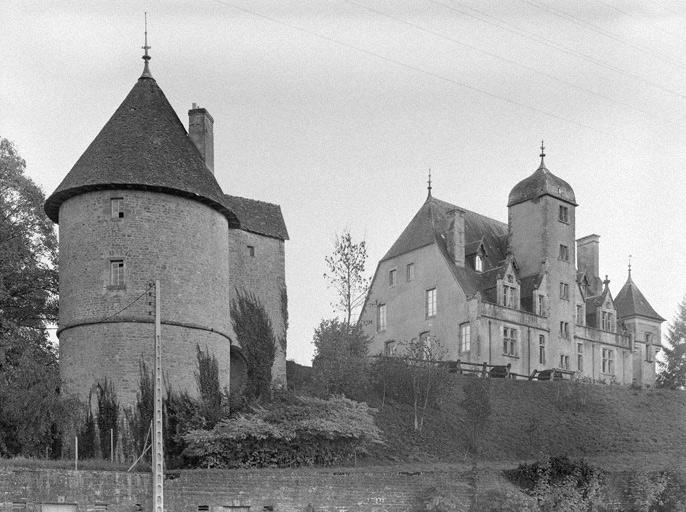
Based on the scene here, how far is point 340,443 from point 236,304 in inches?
380

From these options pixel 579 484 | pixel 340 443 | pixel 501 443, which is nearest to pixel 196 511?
pixel 340 443

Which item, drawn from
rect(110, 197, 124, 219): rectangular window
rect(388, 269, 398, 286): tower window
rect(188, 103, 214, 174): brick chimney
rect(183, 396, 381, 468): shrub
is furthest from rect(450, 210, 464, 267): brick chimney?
rect(110, 197, 124, 219): rectangular window

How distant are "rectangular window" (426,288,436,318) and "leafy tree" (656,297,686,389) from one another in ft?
60.1

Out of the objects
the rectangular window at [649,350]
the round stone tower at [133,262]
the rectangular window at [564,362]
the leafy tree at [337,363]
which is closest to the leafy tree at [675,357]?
the rectangular window at [649,350]

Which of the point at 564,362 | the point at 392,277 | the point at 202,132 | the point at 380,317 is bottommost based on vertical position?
the point at 564,362

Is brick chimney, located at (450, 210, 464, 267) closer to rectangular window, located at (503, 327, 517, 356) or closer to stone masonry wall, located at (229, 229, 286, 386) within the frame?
rectangular window, located at (503, 327, 517, 356)

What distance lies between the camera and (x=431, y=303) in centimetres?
5916

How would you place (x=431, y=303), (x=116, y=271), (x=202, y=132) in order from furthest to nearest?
(x=431, y=303) < (x=202, y=132) < (x=116, y=271)

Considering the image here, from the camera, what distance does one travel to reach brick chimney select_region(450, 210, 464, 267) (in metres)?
58.9

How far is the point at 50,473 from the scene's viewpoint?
3009cm

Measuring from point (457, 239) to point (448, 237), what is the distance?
24.4 inches

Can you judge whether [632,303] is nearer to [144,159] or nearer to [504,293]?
[504,293]

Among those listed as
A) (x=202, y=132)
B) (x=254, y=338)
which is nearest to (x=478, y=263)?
(x=254, y=338)

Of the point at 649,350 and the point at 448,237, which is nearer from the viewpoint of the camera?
the point at 448,237
